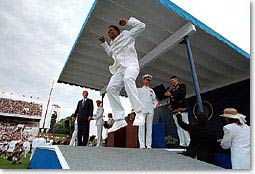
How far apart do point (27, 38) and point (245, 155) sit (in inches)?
86.5

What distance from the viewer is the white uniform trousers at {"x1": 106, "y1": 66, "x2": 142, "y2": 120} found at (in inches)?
75.8

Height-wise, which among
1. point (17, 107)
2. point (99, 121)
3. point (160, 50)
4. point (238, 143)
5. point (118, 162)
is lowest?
point (118, 162)

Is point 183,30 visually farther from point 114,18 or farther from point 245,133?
point 245,133

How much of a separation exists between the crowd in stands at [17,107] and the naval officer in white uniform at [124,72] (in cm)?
71

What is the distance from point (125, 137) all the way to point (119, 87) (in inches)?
54.4

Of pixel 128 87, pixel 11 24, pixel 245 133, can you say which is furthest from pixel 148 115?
pixel 11 24

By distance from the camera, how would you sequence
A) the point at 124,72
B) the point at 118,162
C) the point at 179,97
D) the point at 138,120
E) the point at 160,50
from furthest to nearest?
1. the point at 160,50
2. the point at 179,97
3. the point at 124,72
4. the point at 138,120
5. the point at 118,162

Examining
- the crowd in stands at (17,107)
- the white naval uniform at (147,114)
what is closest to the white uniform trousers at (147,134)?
the white naval uniform at (147,114)

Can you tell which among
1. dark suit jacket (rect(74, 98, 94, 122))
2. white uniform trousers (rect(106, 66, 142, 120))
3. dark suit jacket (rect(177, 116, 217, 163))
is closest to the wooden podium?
dark suit jacket (rect(74, 98, 94, 122))

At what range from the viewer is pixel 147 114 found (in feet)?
8.57

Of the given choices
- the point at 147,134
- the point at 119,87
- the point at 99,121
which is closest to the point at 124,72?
the point at 119,87

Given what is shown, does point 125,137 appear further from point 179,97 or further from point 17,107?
point 17,107

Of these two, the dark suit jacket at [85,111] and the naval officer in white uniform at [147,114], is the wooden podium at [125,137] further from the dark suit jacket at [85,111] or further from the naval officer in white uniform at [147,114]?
the dark suit jacket at [85,111]

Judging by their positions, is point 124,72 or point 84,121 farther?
point 84,121
